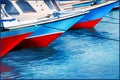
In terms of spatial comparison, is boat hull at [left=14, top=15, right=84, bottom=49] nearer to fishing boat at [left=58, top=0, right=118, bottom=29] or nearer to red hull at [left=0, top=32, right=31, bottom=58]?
red hull at [left=0, top=32, right=31, bottom=58]

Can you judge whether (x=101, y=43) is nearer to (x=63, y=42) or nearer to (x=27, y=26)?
(x=63, y=42)

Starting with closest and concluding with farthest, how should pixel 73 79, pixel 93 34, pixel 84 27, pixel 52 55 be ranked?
pixel 73 79
pixel 52 55
pixel 93 34
pixel 84 27

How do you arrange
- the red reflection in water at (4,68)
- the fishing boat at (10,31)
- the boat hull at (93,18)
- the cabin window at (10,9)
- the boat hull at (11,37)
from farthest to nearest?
the boat hull at (93,18) < the cabin window at (10,9) < the boat hull at (11,37) < the fishing boat at (10,31) < the red reflection in water at (4,68)

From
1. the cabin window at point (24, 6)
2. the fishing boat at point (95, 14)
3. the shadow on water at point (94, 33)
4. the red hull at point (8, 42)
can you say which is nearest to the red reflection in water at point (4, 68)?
the red hull at point (8, 42)

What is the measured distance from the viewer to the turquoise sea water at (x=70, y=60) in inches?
305

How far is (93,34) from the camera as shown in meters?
12.5

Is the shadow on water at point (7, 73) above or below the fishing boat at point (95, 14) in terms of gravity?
below

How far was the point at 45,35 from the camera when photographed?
994 cm

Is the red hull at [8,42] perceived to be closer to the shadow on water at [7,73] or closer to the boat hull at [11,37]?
the boat hull at [11,37]

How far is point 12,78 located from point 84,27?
6427 millimetres

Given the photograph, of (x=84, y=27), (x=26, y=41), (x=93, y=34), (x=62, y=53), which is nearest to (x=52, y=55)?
(x=62, y=53)

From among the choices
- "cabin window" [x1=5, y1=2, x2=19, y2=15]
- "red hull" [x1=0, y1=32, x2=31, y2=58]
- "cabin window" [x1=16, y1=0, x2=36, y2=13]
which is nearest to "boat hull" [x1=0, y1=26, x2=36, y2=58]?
"red hull" [x1=0, y1=32, x2=31, y2=58]

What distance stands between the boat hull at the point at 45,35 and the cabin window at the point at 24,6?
0.87m

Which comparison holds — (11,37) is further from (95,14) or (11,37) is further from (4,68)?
(95,14)
